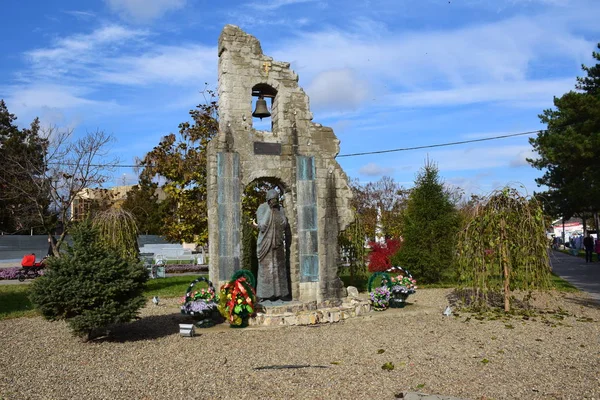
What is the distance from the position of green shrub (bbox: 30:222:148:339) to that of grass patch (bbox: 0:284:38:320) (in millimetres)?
2712

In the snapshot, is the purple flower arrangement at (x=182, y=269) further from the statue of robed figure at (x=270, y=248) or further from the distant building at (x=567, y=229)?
the distant building at (x=567, y=229)

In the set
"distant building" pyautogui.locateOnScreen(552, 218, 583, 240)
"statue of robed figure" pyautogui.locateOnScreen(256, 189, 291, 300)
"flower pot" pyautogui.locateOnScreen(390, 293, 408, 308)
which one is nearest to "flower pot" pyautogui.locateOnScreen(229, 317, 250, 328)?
"statue of robed figure" pyautogui.locateOnScreen(256, 189, 291, 300)

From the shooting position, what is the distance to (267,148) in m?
10.4

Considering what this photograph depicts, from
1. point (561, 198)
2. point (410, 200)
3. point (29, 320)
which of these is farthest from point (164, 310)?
point (561, 198)

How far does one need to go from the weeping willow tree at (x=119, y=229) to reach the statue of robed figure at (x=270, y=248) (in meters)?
5.88

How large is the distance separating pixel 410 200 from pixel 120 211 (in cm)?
971

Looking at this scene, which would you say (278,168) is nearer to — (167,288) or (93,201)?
(167,288)

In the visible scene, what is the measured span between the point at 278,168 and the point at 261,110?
138 centimetres

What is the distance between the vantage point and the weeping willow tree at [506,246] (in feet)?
31.7

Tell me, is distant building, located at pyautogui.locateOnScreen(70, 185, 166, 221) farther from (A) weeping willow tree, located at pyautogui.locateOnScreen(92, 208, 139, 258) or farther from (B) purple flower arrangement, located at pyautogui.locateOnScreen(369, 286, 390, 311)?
(B) purple flower arrangement, located at pyautogui.locateOnScreen(369, 286, 390, 311)

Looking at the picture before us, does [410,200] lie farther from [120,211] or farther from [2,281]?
[2,281]

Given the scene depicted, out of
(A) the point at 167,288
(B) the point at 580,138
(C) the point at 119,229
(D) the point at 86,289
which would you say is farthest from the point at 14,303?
(B) the point at 580,138

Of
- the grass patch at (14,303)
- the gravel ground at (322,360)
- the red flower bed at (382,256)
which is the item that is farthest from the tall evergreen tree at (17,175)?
the gravel ground at (322,360)

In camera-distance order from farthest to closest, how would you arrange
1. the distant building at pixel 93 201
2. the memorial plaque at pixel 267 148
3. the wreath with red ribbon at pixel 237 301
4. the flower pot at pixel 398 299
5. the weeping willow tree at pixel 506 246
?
the distant building at pixel 93 201, the flower pot at pixel 398 299, the memorial plaque at pixel 267 148, the weeping willow tree at pixel 506 246, the wreath with red ribbon at pixel 237 301
